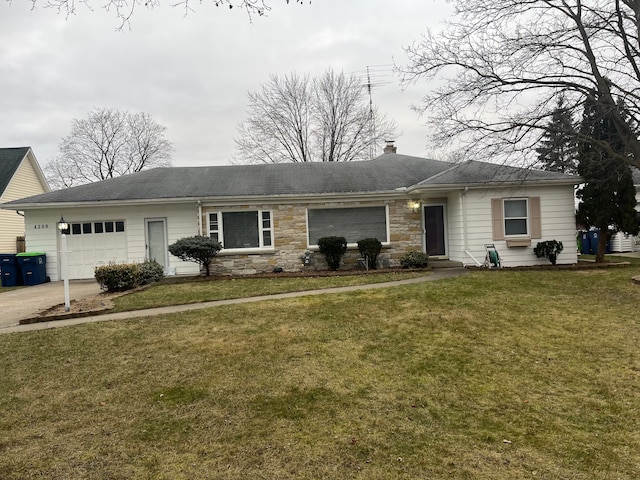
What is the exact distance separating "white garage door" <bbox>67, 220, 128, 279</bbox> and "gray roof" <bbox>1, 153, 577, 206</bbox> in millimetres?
1074

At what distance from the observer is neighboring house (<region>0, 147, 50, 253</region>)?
19.9 meters

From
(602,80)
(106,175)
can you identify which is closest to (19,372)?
(602,80)

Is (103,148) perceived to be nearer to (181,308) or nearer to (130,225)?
(130,225)

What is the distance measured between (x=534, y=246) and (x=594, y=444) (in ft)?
36.4

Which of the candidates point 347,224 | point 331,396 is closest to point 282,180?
point 347,224

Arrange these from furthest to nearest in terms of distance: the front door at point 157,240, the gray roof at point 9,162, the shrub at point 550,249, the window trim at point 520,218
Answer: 1. the gray roof at point 9,162
2. the front door at point 157,240
3. the window trim at point 520,218
4. the shrub at point 550,249

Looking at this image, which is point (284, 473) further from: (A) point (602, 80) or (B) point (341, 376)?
(A) point (602, 80)

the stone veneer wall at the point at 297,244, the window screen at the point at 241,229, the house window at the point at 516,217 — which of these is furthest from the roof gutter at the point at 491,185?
the window screen at the point at 241,229

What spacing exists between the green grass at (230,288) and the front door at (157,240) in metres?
2.85

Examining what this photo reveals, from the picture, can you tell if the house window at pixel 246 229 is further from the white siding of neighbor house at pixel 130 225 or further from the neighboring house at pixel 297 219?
the white siding of neighbor house at pixel 130 225

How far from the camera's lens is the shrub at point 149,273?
35.2ft

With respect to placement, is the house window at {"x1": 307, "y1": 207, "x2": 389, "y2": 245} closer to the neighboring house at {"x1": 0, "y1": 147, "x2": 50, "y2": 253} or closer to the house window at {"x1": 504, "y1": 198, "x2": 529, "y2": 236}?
the house window at {"x1": 504, "y1": 198, "x2": 529, "y2": 236}

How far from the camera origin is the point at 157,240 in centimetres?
1336

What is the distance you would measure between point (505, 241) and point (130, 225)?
1250 centimetres
